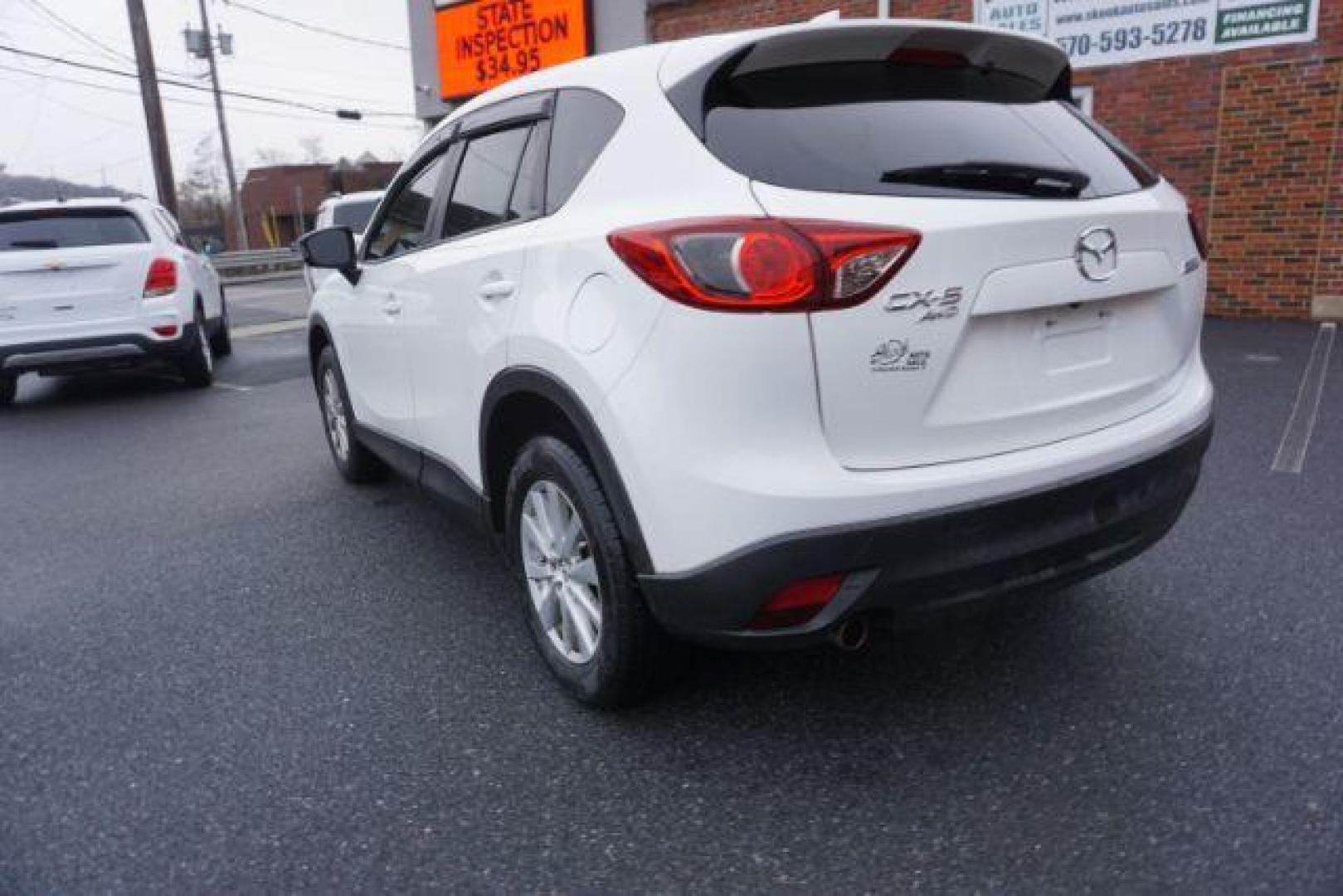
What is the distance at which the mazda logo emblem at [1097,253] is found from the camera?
222cm

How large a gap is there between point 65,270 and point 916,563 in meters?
7.66

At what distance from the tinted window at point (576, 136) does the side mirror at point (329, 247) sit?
1543 millimetres

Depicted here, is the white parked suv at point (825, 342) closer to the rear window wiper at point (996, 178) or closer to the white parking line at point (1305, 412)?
the rear window wiper at point (996, 178)

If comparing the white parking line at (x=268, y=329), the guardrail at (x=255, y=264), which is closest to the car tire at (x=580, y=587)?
the white parking line at (x=268, y=329)

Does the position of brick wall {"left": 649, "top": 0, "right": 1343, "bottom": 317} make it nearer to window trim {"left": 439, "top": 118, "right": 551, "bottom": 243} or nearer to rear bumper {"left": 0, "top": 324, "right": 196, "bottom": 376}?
window trim {"left": 439, "top": 118, "right": 551, "bottom": 243}

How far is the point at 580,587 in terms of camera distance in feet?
8.59

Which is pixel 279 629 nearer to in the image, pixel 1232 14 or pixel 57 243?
pixel 57 243

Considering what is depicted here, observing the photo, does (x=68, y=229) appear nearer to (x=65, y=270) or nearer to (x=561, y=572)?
(x=65, y=270)

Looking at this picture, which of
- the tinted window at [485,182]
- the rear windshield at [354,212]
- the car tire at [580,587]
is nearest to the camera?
the car tire at [580,587]

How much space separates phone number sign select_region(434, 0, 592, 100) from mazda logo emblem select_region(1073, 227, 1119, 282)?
45.1 ft

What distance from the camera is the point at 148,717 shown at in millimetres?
2770

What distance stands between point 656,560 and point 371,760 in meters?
0.95

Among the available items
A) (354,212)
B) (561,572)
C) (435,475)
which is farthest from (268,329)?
(561,572)

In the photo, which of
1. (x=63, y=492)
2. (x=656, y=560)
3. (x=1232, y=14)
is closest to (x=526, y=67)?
(x=1232, y=14)
